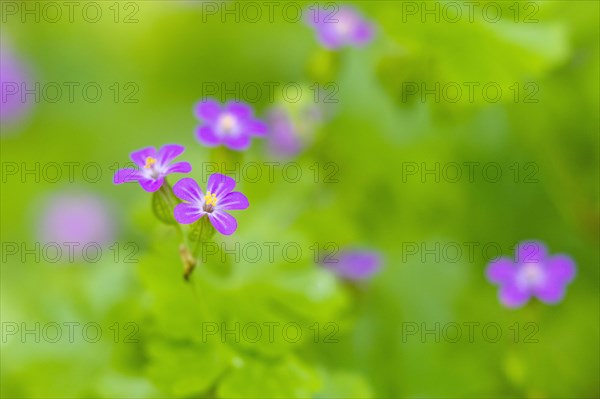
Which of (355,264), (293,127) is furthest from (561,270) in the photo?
(293,127)

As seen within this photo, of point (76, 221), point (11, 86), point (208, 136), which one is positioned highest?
point (11, 86)

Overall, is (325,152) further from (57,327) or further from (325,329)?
(57,327)

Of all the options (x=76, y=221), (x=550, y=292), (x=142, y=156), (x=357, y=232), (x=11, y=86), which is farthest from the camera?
(x=11, y=86)

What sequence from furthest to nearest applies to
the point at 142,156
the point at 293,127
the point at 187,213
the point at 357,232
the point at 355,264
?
1. the point at 293,127
2. the point at 357,232
3. the point at 355,264
4. the point at 142,156
5. the point at 187,213

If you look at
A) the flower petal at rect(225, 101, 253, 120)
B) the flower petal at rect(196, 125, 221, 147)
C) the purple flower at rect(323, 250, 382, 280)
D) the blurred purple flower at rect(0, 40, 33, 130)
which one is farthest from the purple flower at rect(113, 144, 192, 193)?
the blurred purple flower at rect(0, 40, 33, 130)

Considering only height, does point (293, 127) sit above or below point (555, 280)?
above

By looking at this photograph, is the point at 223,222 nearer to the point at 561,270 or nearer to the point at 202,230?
the point at 202,230
